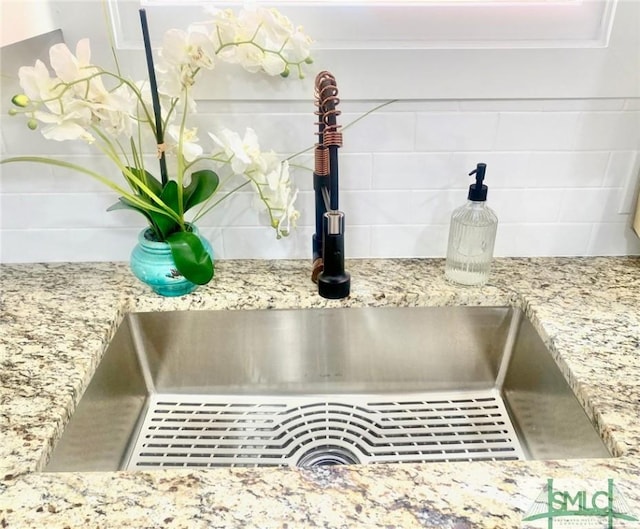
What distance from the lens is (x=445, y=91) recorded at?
93 centimetres

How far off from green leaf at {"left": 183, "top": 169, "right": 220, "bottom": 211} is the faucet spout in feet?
0.59

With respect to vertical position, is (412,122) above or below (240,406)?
above

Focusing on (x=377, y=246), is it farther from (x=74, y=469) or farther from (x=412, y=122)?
(x=74, y=469)

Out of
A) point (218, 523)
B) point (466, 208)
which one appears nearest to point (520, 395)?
point (466, 208)

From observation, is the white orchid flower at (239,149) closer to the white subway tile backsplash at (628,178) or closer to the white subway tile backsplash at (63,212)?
the white subway tile backsplash at (63,212)

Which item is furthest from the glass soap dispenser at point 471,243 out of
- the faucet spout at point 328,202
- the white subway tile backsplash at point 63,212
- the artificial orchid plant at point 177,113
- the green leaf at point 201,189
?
the white subway tile backsplash at point 63,212

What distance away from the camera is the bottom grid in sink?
88cm

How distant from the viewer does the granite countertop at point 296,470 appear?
0.57 meters

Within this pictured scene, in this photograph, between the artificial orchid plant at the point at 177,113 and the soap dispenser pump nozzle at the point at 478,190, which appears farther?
the soap dispenser pump nozzle at the point at 478,190

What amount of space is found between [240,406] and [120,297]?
0.99ft

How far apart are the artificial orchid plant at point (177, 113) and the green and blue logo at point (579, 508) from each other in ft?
1.81

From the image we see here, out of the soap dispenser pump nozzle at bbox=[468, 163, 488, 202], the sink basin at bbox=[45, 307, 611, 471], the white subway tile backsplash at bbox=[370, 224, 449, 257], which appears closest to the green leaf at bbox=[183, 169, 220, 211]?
the sink basin at bbox=[45, 307, 611, 471]

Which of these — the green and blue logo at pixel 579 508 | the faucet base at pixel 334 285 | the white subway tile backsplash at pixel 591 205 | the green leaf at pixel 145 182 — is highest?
the green leaf at pixel 145 182

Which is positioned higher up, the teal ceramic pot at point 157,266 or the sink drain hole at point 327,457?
the teal ceramic pot at point 157,266
